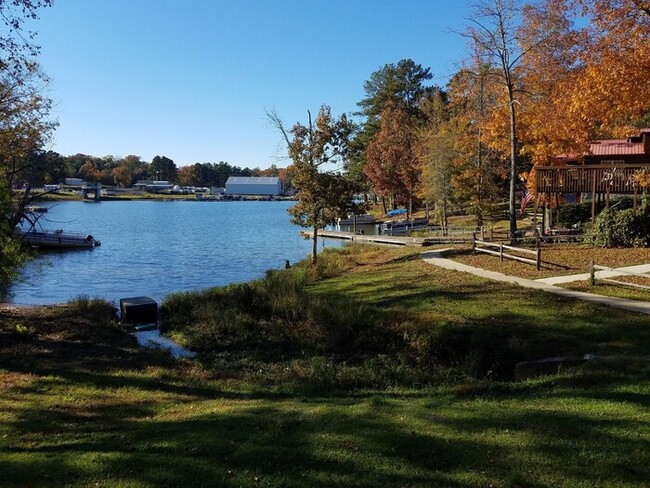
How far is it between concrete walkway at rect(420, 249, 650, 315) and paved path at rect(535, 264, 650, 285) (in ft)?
1.09

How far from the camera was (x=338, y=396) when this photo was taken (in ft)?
29.7

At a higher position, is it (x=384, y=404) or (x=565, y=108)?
(x=565, y=108)

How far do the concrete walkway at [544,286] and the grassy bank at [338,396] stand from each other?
644 mm

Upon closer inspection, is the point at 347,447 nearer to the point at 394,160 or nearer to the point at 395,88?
the point at 394,160

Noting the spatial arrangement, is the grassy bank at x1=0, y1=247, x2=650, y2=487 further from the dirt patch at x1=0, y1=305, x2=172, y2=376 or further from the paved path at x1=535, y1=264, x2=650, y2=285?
the paved path at x1=535, y1=264, x2=650, y2=285

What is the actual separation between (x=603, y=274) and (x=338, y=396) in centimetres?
1088

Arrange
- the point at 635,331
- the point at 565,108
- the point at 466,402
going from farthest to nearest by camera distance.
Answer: the point at 565,108
the point at 635,331
the point at 466,402

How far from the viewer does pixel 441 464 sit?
5230 mm

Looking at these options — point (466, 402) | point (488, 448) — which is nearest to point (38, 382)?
point (466, 402)

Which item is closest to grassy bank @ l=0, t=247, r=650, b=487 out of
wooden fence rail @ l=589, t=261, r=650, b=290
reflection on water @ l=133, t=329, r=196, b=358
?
reflection on water @ l=133, t=329, r=196, b=358

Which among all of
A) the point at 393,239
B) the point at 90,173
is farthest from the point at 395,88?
the point at 90,173

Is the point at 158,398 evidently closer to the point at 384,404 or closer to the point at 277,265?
the point at 384,404

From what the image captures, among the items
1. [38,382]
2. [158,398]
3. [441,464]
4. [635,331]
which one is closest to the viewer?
[441,464]

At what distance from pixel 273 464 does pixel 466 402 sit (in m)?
3.23
